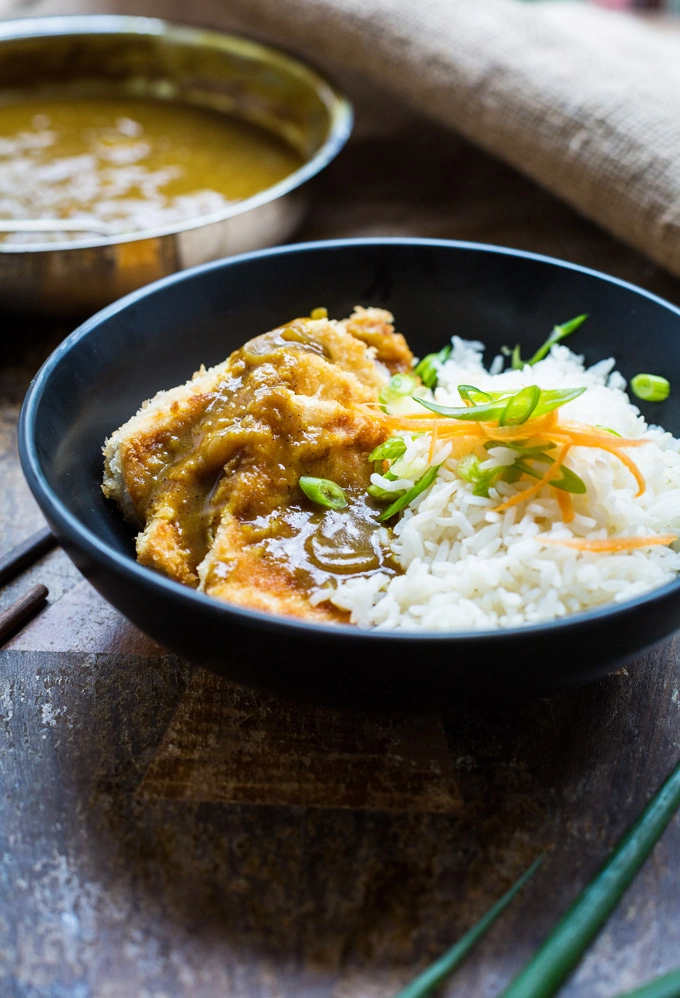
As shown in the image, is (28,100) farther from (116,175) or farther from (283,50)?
(283,50)

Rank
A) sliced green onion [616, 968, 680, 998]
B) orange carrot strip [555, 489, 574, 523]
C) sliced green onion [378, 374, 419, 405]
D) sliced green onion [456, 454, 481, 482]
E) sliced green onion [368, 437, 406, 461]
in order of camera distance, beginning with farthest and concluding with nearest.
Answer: sliced green onion [378, 374, 419, 405]
sliced green onion [368, 437, 406, 461]
sliced green onion [456, 454, 481, 482]
orange carrot strip [555, 489, 574, 523]
sliced green onion [616, 968, 680, 998]

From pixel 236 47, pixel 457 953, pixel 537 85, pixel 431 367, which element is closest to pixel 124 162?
pixel 236 47

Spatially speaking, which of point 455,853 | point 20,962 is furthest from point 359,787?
point 20,962

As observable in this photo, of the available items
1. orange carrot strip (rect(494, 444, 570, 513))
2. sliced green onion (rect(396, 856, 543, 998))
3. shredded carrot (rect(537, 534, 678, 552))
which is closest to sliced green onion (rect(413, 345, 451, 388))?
orange carrot strip (rect(494, 444, 570, 513))

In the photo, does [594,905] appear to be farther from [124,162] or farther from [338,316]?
[124,162]

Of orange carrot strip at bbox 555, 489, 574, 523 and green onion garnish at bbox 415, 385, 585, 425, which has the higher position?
green onion garnish at bbox 415, 385, 585, 425

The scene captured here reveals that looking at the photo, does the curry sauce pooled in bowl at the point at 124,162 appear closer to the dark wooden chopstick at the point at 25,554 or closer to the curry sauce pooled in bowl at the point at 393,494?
the dark wooden chopstick at the point at 25,554

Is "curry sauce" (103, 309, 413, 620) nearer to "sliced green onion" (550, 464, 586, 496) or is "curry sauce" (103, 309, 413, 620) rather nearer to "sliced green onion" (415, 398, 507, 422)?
"sliced green onion" (415, 398, 507, 422)
